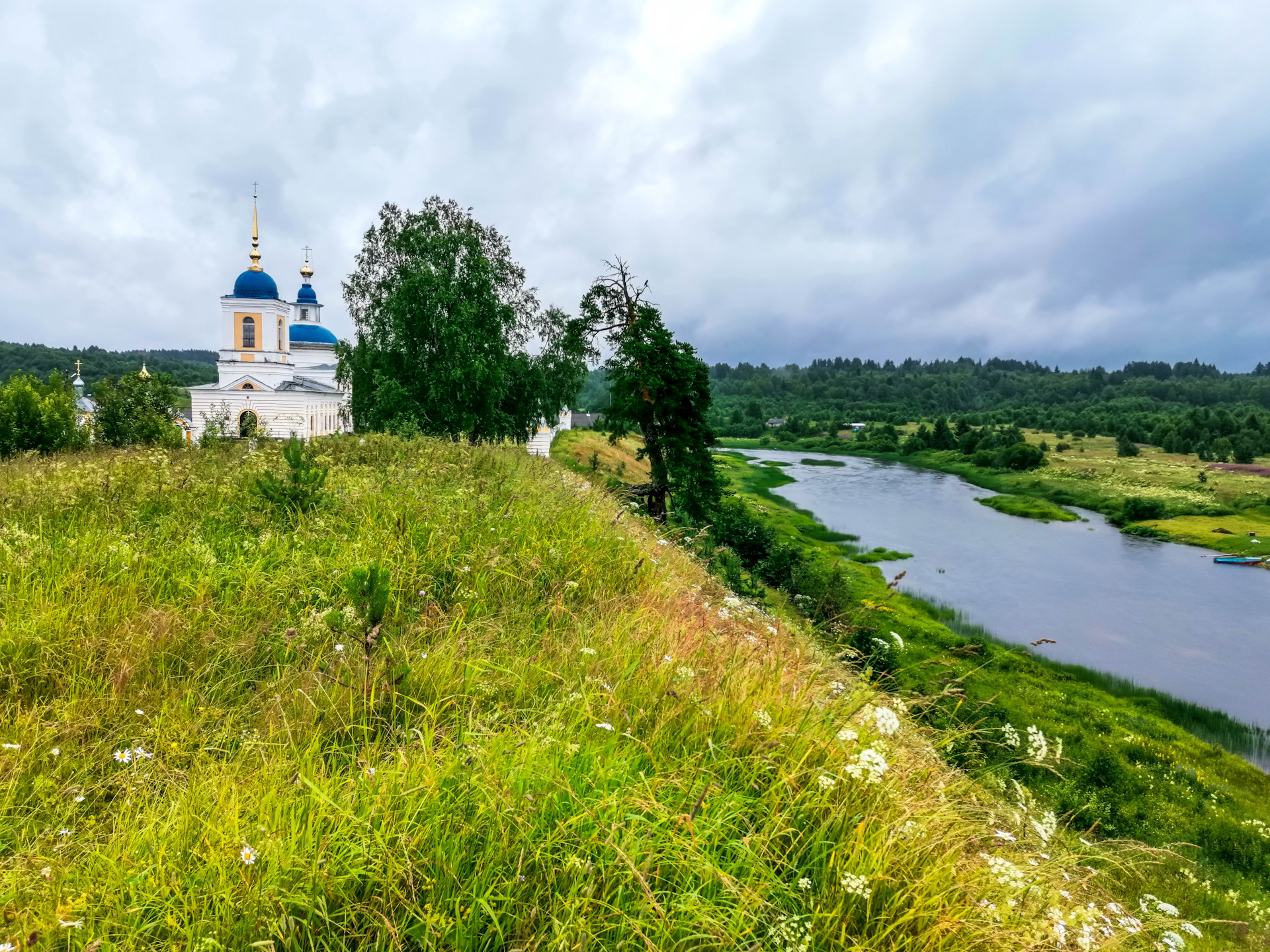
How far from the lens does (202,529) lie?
551 centimetres

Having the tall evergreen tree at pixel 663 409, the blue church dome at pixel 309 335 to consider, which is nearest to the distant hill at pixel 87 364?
the blue church dome at pixel 309 335

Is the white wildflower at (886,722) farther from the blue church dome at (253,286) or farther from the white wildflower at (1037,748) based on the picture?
the blue church dome at (253,286)

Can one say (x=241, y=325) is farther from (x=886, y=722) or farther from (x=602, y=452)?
(x=886, y=722)

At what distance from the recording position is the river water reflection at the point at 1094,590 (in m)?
21.4

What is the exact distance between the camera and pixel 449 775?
8.07 ft

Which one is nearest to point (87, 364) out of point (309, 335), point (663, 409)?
point (309, 335)

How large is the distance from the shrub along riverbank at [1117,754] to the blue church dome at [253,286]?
5341 centimetres

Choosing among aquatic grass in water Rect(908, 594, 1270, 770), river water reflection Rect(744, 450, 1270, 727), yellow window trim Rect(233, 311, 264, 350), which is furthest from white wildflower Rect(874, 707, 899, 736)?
yellow window trim Rect(233, 311, 264, 350)

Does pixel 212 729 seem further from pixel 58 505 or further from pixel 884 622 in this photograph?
pixel 884 622

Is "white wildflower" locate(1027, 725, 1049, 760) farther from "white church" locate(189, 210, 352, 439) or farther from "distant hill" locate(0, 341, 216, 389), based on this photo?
"distant hill" locate(0, 341, 216, 389)

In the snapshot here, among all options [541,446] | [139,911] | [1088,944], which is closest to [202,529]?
[139,911]

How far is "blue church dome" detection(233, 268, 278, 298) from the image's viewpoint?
5572 centimetres

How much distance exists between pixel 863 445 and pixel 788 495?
171 ft

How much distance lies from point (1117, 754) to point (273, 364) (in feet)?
201
